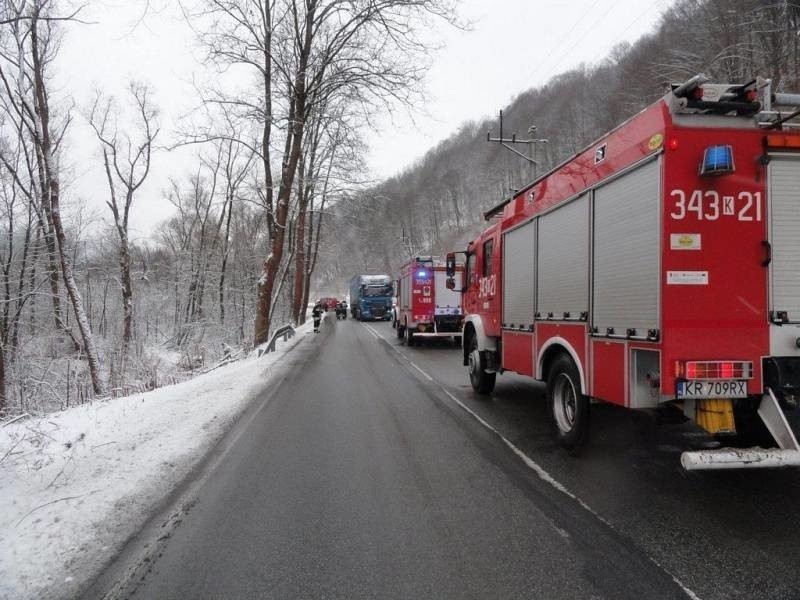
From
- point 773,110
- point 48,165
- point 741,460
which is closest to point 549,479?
point 741,460

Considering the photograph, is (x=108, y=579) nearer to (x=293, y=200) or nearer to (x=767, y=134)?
(x=767, y=134)

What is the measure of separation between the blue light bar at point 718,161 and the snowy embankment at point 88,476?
16.2 feet

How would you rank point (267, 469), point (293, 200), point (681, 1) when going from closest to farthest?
point (267, 469) < point (293, 200) < point (681, 1)

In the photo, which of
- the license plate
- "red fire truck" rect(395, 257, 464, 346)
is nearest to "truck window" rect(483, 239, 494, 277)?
the license plate

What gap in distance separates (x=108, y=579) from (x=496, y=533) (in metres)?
2.49

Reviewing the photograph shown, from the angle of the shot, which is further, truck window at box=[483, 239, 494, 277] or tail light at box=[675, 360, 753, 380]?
truck window at box=[483, 239, 494, 277]

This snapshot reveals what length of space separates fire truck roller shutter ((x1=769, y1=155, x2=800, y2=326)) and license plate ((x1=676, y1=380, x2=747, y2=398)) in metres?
0.74

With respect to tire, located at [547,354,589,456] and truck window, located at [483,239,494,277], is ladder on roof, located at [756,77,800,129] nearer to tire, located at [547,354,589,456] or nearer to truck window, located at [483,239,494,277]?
tire, located at [547,354,589,456]

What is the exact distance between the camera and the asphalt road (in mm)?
3164

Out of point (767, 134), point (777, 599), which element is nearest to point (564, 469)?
point (777, 599)

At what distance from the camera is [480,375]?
30.6ft

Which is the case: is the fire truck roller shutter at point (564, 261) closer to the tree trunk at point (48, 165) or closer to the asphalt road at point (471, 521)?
the asphalt road at point (471, 521)

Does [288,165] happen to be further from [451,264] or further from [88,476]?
[88,476]

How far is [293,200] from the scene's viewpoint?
28.7 metres
